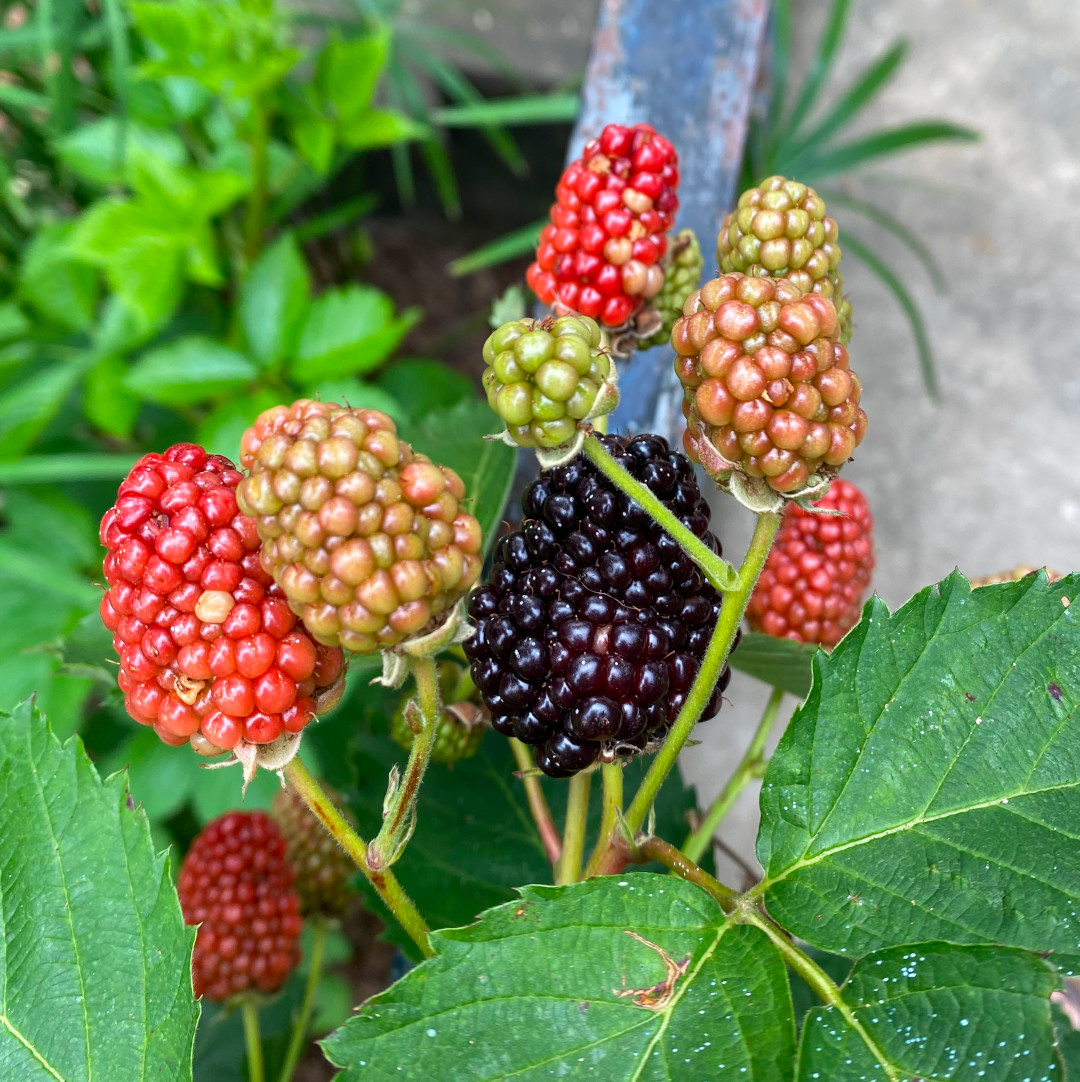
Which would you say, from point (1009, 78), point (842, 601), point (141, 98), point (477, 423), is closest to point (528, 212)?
point (141, 98)

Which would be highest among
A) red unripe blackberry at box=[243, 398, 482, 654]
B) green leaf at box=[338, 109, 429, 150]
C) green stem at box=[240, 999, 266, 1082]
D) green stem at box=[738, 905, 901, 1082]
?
green leaf at box=[338, 109, 429, 150]

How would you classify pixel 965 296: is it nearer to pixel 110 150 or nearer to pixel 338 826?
pixel 110 150

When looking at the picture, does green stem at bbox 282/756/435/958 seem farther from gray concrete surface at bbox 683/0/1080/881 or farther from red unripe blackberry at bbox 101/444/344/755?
gray concrete surface at bbox 683/0/1080/881

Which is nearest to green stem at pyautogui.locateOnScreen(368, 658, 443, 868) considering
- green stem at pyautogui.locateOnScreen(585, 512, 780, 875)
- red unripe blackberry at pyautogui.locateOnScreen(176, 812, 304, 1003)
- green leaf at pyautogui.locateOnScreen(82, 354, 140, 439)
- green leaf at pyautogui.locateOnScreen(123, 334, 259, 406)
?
green stem at pyautogui.locateOnScreen(585, 512, 780, 875)

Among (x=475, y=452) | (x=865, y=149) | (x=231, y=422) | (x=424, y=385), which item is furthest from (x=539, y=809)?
(x=865, y=149)

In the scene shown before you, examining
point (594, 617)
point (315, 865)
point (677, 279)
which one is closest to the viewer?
point (594, 617)

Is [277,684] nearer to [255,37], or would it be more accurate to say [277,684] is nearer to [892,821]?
[892,821]
